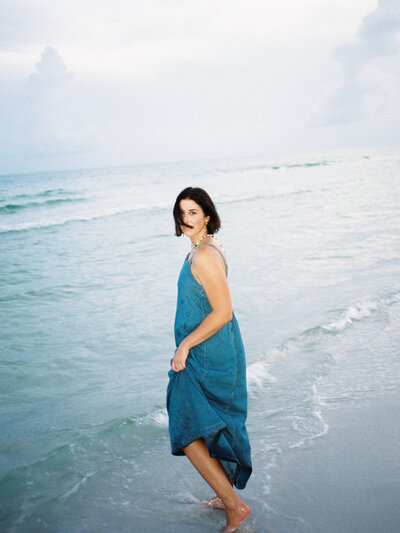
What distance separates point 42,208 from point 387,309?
82.3 feet

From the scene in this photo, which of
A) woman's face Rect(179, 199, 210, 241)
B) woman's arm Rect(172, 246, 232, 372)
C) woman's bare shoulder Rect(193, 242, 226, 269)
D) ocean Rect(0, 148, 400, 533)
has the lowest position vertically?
ocean Rect(0, 148, 400, 533)

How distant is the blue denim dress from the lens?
2357mm

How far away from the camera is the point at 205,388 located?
2.40 m

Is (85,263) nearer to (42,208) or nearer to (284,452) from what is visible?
(284,452)

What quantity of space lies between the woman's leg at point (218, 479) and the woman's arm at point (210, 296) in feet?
1.47

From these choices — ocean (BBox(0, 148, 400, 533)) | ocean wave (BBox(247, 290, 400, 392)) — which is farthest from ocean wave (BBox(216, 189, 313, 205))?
ocean wave (BBox(247, 290, 400, 392))

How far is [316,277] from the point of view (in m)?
8.33

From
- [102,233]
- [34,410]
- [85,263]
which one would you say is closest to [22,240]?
[102,233]

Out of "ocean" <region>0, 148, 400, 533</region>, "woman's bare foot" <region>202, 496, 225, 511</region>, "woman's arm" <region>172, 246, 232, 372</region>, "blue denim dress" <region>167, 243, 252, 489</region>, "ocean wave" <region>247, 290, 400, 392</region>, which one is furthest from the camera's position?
"ocean wave" <region>247, 290, 400, 392</region>

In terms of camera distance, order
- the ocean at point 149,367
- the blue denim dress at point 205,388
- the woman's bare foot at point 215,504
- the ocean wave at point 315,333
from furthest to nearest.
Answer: the ocean wave at point 315,333, the ocean at point 149,367, the woman's bare foot at point 215,504, the blue denim dress at point 205,388

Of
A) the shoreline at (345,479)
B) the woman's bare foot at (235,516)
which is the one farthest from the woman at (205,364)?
the shoreline at (345,479)

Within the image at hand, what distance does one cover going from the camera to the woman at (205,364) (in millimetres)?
2299

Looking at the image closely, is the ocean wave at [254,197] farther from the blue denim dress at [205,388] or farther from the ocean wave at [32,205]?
the blue denim dress at [205,388]

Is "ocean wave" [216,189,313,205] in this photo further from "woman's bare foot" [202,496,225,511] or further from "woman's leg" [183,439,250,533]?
"woman's leg" [183,439,250,533]
